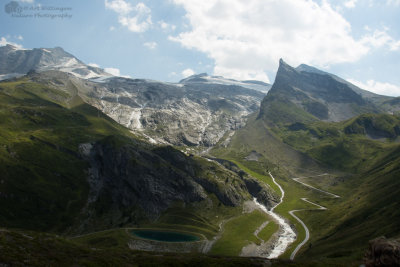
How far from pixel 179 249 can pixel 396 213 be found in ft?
396

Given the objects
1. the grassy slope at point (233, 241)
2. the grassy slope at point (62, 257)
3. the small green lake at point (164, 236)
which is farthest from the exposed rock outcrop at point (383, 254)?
the small green lake at point (164, 236)

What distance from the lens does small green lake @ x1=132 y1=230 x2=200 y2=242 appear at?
172625 mm

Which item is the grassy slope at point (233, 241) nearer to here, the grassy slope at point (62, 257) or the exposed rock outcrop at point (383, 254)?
the grassy slope at point (62, 257)

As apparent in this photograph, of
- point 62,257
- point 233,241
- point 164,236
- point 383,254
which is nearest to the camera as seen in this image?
point 383,254

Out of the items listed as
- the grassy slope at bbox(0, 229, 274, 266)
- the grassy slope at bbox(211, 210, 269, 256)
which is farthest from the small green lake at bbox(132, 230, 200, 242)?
the grassy slope at bbox(0, 229, 274, 266)

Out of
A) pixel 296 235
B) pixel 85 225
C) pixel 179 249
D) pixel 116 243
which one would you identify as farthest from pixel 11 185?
pixel 296 235

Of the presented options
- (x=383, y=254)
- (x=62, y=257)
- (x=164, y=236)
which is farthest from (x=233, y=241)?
(x=383, y=254)

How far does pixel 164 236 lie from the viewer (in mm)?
179375

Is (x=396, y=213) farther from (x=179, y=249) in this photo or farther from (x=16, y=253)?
(x=16, y=253)

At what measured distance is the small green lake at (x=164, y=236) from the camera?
566 feet

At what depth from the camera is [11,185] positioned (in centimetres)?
19525

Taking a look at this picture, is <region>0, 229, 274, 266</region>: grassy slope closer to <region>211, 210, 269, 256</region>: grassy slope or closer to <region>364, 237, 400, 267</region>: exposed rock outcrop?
<region>364, 237, 400, 267</region>: exposed rock outcrop

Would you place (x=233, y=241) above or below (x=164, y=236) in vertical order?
Answer: above

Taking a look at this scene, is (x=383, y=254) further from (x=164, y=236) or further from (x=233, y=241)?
(x=164, y=236)
